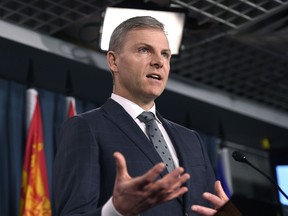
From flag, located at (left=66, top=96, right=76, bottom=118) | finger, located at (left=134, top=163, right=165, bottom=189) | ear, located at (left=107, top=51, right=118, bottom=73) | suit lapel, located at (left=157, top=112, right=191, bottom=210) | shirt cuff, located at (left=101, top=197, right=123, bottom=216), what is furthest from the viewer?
flag, located at (left=66, top=96, right=76, bottom=118)

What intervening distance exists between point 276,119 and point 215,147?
0.56m

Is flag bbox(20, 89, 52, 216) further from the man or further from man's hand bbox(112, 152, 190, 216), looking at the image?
man's hand bbox(112, 152, 190, 216)

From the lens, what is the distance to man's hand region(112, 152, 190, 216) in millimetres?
1593

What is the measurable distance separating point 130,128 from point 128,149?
0.09 m

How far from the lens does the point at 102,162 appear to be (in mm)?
1982

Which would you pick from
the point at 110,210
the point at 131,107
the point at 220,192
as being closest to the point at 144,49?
the point at 131,107

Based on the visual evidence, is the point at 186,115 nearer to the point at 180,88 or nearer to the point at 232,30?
the point at 180,88

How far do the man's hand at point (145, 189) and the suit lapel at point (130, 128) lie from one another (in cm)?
30

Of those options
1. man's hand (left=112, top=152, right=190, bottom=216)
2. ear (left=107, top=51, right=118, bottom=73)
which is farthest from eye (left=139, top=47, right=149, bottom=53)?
man's hand (left=112, top=152, right=190, bottom=216)

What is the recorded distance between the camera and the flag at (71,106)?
4.87m

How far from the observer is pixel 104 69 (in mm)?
4883

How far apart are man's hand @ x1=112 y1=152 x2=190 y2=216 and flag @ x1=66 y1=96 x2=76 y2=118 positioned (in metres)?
3.18

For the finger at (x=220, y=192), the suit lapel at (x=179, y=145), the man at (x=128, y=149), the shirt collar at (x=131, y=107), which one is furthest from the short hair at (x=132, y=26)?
the finger at (x=220, y=192)

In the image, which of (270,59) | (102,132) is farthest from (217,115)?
(102,132)
